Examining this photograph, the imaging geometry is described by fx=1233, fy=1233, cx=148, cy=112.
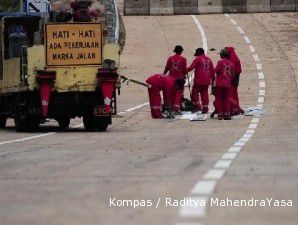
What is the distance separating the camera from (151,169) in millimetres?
13773

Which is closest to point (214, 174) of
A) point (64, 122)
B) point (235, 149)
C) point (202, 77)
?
point (235, 149)

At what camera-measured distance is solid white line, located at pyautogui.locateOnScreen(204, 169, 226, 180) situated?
12320 millimetres

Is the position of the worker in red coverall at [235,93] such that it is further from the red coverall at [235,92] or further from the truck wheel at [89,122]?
the truck wheel at [89,122]

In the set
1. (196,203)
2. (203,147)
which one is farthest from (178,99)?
(196,203)

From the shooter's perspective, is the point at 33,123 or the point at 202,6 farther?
the point at 202,6

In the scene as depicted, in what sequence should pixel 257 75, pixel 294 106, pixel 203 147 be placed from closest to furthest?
pixel 203 147 → pixel 294 106 → pixel 257 75

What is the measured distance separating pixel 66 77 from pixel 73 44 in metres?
0.87

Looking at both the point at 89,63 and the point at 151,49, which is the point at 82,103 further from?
the point at 151,49

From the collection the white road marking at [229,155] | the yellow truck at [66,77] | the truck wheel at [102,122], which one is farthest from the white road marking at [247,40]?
the white road marking at [229,155]

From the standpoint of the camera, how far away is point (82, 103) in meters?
26.2

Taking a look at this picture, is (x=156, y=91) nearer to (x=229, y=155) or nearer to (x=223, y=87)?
(x=223, y=87)

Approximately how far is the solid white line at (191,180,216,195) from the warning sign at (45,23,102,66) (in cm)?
1468

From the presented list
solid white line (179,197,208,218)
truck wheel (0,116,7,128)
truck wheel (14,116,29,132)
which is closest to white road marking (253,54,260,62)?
truck wheel (0,116,7,128)

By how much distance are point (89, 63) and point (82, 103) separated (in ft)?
2.96
